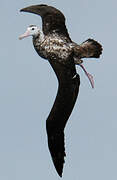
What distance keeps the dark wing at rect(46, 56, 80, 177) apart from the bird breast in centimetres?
17

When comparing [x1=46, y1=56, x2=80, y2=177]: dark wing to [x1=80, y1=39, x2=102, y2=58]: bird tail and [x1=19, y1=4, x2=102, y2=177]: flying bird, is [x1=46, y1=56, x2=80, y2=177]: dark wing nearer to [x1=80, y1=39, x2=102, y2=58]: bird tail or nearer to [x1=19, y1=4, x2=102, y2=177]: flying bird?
[x1=19, y1=4, x2=102, y2=177]: flying bird

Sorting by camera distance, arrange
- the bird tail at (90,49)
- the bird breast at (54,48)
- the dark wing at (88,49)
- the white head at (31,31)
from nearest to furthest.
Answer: the bird breast at (54,48) < the dark wing at (88,49) < the bird tail at (90,49) < the white head at (31,31)

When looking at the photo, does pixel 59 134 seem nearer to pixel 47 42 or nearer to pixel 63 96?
pixel 63 96

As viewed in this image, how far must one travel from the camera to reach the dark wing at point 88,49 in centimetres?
1363

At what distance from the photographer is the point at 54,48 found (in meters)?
13.6

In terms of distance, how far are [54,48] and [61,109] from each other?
150 cm

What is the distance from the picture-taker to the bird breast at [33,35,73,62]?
13508mm

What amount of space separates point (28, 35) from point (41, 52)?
668 millimetres

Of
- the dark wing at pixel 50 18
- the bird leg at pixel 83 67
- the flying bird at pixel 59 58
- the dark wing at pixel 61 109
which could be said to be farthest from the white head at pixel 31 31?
the bird leg at pixel 83 67

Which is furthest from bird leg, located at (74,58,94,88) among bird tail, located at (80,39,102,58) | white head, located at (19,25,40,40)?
white head, located at (19,25,40,40)

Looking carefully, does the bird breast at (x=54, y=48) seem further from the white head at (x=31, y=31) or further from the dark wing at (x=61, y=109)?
the white head at (x=31, y=31)

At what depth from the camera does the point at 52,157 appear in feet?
49.2

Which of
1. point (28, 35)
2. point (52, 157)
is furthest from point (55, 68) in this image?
point (52, 157)

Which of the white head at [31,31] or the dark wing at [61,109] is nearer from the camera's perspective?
the dark wing at [61,109]
